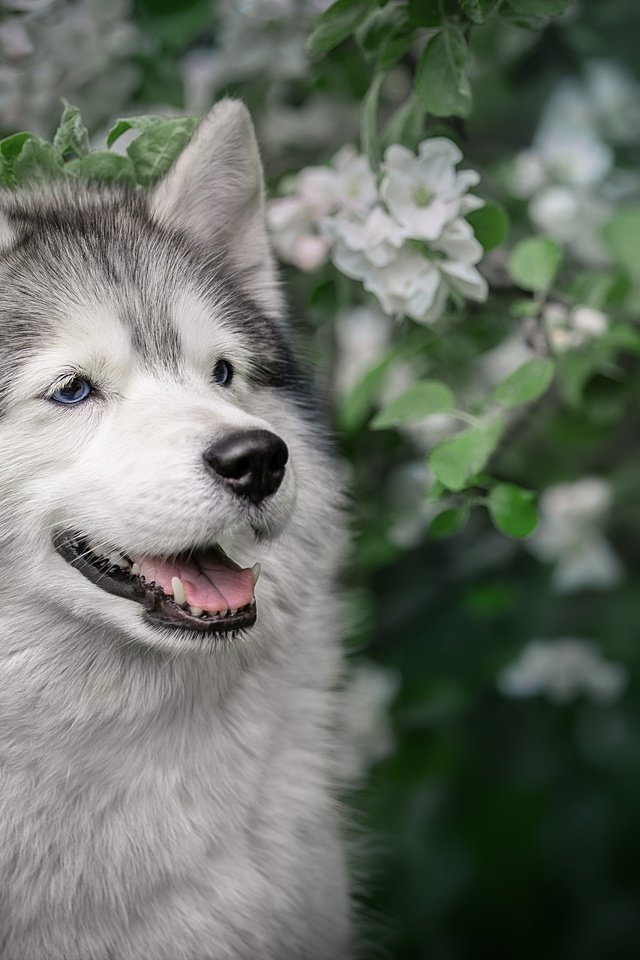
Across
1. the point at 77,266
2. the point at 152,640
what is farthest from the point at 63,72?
the point at 152,640

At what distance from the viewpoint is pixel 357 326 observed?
3340mm

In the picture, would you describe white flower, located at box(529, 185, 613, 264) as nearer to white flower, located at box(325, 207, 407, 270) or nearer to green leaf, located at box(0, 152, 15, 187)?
white flower, located at box(325, 207, 407, 270)

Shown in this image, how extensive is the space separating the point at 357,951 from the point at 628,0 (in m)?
2.86

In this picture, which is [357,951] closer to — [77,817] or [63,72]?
[77,817]

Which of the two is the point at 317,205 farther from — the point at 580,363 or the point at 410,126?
the point at 580,363

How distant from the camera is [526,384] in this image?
1874mm

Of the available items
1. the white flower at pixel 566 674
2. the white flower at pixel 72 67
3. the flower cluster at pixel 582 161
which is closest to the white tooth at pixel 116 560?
the white flower at pixel 72 67

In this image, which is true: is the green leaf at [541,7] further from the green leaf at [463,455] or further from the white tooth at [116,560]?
the white tooth at [116,560]

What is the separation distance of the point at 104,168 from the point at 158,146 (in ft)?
0.36

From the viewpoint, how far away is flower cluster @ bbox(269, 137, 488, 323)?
188 centimetres

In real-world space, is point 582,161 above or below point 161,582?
below

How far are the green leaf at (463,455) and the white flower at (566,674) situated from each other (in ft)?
5.46

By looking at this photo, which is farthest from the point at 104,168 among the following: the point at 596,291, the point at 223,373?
the point at 596,291

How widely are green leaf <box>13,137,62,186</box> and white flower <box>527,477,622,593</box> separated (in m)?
1.73
